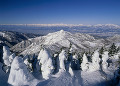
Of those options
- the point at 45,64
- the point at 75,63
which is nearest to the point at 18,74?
the point at 45,64

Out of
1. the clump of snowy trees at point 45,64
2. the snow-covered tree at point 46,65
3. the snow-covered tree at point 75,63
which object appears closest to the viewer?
the clump of snowy trees at point 45,64

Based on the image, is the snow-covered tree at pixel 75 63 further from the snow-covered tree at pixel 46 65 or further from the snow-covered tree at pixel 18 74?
the snow-covered tree at pixel 18 74

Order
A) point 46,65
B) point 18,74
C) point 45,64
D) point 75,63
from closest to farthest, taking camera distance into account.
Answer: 1. point 18,74
2. point 46,65
3. point 45,64
4. point 75,63

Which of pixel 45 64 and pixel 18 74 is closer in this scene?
pixel 18 74

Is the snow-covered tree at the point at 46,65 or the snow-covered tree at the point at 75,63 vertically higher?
the snow-covered tree at the point at 46,65

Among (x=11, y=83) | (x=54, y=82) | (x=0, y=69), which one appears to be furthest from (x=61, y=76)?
(x=0, y=69)

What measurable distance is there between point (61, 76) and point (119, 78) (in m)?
15.2

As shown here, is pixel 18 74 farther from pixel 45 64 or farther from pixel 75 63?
pixel 75 63

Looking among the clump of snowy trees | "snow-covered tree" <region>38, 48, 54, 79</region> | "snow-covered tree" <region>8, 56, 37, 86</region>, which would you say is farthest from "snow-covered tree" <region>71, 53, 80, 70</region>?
"snow-covered tree" <region>8, 56, 37, 86</region>

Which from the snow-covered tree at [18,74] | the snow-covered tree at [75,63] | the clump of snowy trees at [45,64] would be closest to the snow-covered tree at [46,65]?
the clump of snowy trees at [45,64]

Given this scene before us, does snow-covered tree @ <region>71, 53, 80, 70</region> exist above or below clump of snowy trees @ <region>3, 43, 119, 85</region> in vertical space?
below

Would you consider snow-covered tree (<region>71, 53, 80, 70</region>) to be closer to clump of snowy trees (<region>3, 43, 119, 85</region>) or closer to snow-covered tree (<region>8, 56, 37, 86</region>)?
clump of snowy trees (<region>3, 43, 119, 85</region>)

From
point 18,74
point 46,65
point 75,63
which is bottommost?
point 75,63

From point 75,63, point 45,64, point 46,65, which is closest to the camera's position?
point 46,65
